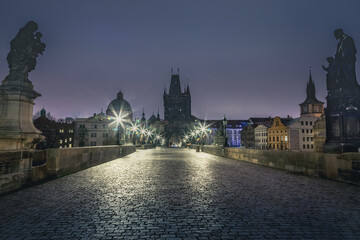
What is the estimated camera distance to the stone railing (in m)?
6.14

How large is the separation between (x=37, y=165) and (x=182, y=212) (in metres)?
5.68

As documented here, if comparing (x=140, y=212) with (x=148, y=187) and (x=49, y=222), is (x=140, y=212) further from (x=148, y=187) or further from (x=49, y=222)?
(x=148, y=187)

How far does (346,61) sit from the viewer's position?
9.52 metres

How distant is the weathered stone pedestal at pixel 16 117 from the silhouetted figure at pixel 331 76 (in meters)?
11.1

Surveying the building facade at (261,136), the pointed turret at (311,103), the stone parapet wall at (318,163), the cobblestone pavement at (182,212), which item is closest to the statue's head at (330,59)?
the stone parapet wall at (318,163)

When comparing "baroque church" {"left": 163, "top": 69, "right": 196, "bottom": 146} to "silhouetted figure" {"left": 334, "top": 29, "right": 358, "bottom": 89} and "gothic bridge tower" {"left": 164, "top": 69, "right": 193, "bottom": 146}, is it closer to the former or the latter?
"gothic bridge tower" {"left": 164, "top": 69, "right": 193, "bottom": 146}

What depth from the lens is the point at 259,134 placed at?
3802 inches

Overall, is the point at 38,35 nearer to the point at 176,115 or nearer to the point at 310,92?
the point at 310,92

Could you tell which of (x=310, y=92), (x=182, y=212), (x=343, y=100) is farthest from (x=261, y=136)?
(x=182, y=212)

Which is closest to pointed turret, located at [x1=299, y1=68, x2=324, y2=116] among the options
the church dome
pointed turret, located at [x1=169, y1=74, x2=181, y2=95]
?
pointed turret, located at [x1=169, y1=74, x2=181, y2=95]

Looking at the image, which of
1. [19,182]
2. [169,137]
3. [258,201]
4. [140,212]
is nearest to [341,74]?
[258,201]

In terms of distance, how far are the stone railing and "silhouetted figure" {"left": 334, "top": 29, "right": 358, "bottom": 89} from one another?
10.8m

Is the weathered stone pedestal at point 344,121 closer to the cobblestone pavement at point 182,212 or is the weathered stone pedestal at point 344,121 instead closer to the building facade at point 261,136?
the cobblestone pavement at point 182,212

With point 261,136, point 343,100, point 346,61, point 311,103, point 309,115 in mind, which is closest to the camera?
point 343,100
